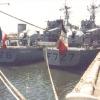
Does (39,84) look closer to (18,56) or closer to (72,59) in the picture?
(72,59)

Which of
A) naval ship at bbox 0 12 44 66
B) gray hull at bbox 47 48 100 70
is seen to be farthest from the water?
naval ship at bbox 0 12 44 66

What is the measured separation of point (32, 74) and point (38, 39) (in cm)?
3941

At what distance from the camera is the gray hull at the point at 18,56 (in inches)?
3009

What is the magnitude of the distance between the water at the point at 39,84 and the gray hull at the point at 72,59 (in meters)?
2.96

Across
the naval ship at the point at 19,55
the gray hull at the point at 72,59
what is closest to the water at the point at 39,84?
the gray hull at the point at 72,59

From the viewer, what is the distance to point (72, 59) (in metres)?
63.0

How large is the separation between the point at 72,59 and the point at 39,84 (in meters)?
16.7

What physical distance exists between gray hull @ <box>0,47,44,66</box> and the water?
1409 centimetres

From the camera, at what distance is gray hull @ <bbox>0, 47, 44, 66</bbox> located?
76438 millimetres

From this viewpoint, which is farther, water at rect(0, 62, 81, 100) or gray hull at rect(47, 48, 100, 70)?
gray hull at rect(47, 48, 100, 70)

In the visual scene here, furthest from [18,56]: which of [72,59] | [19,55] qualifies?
[72,59]

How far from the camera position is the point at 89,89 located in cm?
1873

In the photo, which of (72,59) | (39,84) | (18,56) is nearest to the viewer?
(39,84)

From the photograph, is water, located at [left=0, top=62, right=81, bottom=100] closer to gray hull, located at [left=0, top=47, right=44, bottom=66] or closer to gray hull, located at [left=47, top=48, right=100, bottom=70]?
gray hull, located at [left=47, top=48, right=100, bottom=70]
